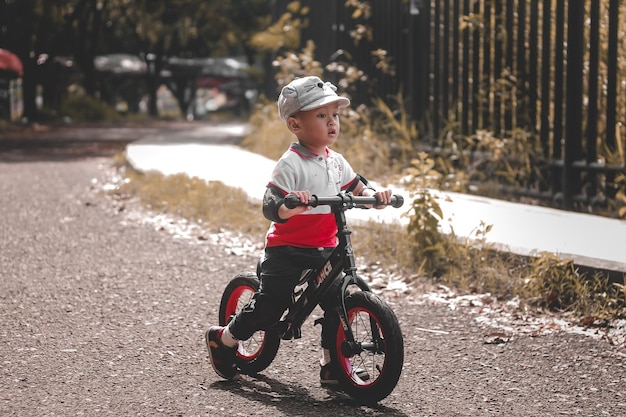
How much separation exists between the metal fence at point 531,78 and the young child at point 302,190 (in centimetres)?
483

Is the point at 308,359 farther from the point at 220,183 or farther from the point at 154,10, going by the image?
the point at 154,10

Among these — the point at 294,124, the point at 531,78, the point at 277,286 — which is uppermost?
the point at 294,124

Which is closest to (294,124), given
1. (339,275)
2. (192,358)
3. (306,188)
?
(306,188)

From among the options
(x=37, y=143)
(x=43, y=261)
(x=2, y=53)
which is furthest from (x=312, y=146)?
(x=2, y=53)

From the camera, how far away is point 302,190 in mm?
4523

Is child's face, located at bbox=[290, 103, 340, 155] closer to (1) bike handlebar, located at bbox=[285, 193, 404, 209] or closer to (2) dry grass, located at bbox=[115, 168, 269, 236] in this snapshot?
(1) bike handlebar, located at bbox=[285, 193, 404, 209]

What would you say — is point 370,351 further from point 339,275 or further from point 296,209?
point 296,209

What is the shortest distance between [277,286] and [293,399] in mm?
483

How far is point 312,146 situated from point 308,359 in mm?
1214

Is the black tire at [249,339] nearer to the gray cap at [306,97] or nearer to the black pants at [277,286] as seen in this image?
the black pants at [277,286]

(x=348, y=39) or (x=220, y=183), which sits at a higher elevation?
(x=348, y=39)

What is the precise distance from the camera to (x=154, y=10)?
39.8 m

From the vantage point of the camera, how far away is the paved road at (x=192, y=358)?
14.9 ft

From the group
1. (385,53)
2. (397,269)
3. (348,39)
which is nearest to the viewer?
(397,269)
